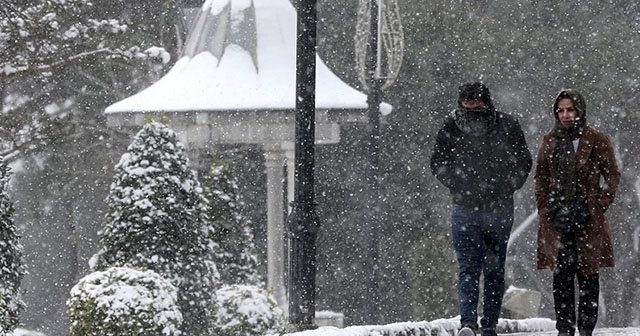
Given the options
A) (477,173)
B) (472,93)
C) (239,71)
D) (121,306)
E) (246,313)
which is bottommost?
(246,313)

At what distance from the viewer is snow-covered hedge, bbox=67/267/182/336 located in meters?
11.2

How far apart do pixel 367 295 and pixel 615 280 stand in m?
16.5

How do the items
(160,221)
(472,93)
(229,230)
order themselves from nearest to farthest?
1. (472,93)
2. (160,221)
3. (229,230)

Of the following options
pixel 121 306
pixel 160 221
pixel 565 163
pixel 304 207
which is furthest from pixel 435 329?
pixel 160 221

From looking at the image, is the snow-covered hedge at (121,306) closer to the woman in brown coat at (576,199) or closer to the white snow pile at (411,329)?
the white snow pile at (411,329)

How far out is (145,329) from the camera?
11258mm

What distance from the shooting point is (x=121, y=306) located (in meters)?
11.3

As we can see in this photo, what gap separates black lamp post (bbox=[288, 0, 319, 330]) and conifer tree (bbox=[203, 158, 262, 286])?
7570mm

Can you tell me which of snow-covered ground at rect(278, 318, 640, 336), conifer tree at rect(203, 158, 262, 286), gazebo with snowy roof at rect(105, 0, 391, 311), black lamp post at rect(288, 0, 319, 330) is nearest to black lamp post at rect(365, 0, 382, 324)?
conifer tree at rect(203, 158, 262, 286)

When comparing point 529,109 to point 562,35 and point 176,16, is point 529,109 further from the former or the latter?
point 176,16

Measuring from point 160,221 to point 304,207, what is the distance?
3.87 meters

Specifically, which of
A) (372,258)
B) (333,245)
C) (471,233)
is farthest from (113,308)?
(333,245)

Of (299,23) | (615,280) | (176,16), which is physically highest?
(176,16)

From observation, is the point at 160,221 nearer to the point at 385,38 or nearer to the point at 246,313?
the point at 246,313
